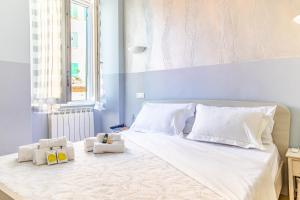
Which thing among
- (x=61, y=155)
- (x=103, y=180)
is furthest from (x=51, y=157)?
(x=103, y=180)

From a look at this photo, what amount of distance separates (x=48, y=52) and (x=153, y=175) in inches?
90.8

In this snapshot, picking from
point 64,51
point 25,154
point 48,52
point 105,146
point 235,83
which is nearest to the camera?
point 25,154

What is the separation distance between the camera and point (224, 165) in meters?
1.43

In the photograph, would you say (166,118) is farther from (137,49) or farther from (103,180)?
(103,180)

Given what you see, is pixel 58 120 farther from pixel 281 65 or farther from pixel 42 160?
pixel 281 65

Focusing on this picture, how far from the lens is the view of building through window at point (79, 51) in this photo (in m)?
3.39

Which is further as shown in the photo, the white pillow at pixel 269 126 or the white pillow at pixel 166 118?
the white pillow at pixel 166 118

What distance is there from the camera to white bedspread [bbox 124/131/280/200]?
3.73ft

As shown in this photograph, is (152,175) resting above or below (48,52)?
below

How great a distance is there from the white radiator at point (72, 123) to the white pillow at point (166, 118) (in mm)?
976

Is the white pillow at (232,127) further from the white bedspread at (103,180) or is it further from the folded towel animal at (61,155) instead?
the folded towel animal at (61,155)

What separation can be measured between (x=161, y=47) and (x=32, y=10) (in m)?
1.65

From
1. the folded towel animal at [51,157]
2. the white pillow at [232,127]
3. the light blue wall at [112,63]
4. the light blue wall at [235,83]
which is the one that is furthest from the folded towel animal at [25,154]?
the light blue wall at [112,63]

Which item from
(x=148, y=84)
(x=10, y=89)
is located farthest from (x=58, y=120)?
(x=148, y=84)
